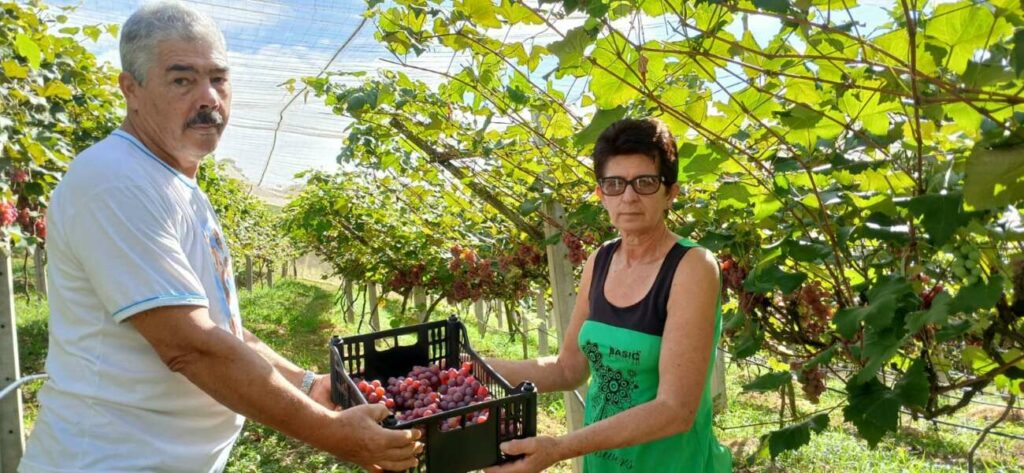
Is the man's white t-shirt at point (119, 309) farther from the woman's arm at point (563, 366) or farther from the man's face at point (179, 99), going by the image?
the woman's arm at point (563, 366)

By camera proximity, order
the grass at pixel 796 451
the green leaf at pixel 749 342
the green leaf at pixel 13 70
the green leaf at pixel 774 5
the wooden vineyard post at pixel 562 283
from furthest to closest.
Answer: the grass at pixel 796 451
the wooden vineyard post at pixel 562 283
the green leaf at pixel 13 70
the green leaf at pixel 749 342
the green leaf at pixel 774 5

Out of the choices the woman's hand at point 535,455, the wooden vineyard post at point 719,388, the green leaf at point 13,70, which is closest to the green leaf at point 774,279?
the woman's hand at point 535,455

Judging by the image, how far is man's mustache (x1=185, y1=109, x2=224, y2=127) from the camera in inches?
55.1

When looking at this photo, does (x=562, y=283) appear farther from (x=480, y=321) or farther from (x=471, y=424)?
(x=480, y=321)

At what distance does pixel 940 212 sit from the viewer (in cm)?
93

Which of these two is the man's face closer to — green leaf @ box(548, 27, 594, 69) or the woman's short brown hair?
green leaf @ box(548, 27, 594, 69)

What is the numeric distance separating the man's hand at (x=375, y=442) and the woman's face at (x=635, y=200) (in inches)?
28.2

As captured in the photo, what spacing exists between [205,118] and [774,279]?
54.3 inches

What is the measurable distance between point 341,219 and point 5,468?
3798 mm

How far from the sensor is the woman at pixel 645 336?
4.43ft

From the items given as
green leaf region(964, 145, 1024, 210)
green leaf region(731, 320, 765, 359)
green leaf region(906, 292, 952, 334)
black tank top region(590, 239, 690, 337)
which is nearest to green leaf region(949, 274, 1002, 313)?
green leaf region(906, 292, 952, 334)

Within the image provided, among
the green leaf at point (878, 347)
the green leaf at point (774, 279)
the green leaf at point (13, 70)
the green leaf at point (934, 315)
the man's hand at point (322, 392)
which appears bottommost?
the man's hand at point (322, 392)

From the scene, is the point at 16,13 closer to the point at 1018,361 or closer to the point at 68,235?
the point at 68,235

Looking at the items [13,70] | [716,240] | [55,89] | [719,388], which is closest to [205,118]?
[716,240]
